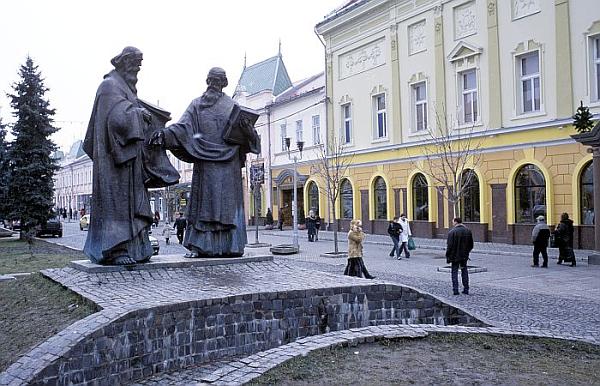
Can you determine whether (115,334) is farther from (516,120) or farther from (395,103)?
(395,103)

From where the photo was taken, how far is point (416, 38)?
28062 millimetres

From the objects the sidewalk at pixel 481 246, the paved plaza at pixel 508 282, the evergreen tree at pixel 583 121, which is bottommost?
the paved plaza at pixel 508 282

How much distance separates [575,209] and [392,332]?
16.6 meters

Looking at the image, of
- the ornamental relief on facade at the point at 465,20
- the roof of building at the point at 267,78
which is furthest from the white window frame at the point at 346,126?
the roof of building at the point at 267,78

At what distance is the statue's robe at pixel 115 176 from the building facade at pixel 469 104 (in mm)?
15262

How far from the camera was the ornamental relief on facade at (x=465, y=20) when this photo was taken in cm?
2506

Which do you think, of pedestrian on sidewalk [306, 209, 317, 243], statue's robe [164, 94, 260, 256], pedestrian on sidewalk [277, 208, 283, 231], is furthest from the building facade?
statue's robe [164, 94, 260, 256]

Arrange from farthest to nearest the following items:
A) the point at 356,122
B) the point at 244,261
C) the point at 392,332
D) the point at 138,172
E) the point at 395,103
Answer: the point at 356,122
the point at 395,103
the point at 244,261
the point at 138,172
the point at 392,332

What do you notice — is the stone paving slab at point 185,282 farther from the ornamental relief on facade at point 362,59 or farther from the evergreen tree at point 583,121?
the ornamental relief on facade at point 362,59

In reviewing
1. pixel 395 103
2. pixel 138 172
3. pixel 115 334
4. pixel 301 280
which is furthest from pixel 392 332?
pixel 395 103

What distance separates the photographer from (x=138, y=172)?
8.83 metres

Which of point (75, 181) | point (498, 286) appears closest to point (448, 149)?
point (498, 286)

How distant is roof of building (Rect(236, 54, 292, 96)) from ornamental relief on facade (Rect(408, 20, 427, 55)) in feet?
50.4

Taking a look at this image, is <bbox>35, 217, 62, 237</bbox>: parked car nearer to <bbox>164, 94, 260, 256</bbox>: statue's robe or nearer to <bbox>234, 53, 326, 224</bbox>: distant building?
<bbox>234, 53, 326, 224</bbox>: distant building
